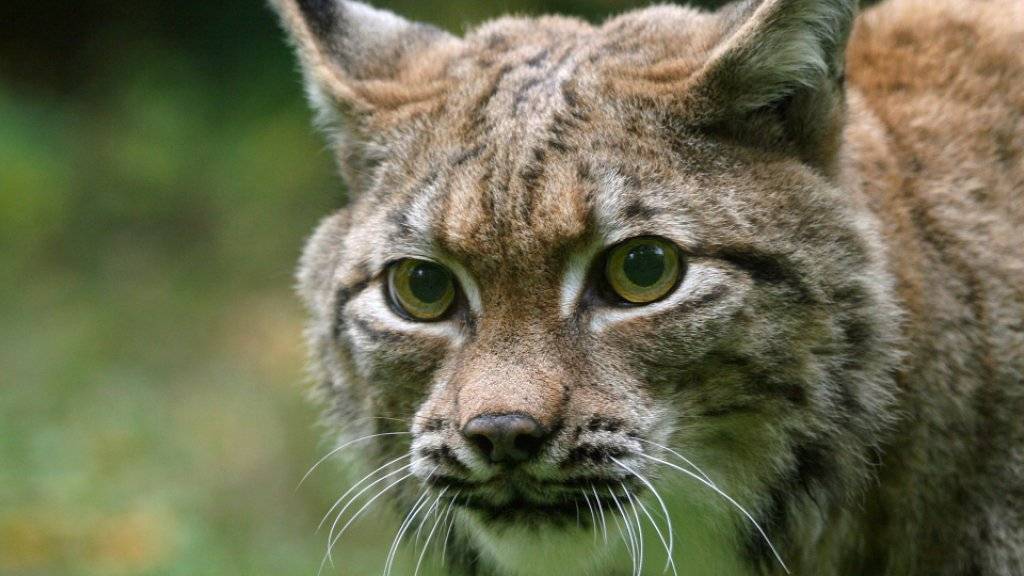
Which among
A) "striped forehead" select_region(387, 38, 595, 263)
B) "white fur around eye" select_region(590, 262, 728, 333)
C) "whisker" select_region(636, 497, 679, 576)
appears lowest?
"whisker" select_region(636, 497, 679, 576)

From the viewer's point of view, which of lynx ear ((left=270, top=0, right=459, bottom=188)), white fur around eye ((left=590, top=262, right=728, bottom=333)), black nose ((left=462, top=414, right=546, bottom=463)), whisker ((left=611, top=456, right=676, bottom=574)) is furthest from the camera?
lynx ear ((left=270, top=0, right=459, bottom=188))

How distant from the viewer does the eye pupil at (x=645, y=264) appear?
4453 millimetres

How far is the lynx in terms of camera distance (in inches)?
171

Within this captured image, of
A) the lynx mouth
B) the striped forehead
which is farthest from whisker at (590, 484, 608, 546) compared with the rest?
the striped forehead

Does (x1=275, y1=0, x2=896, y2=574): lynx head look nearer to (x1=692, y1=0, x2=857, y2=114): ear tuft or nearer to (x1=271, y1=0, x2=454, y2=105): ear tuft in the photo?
(x1=692, y1=0, x2=857, y2=114): ear tuft

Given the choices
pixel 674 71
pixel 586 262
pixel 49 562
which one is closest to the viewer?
pixel 586 262

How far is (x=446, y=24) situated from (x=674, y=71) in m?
7.51

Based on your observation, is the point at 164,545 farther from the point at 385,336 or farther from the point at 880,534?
the point at 880,534

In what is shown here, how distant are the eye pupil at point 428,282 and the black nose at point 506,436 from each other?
717 millimetres

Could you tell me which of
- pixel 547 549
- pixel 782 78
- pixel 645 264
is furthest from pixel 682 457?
pixel 782 78

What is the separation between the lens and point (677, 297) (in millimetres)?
4395

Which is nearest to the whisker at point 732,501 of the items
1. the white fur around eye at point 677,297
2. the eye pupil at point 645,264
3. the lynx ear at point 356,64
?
the white fur around eye at point 677,297

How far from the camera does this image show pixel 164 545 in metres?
7.70

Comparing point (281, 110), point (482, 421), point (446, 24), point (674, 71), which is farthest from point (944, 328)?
point (281, 110)
